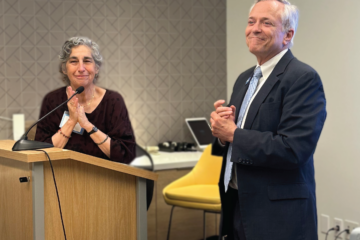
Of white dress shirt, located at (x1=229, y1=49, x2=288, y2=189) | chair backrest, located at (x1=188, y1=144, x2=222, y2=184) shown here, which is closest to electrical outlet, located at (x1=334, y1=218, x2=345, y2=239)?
chair backrest, located at (x1=188, y1=144, x2=222, y2=184)

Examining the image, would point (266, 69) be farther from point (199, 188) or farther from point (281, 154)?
point (199, 188)

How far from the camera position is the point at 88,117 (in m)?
2.34

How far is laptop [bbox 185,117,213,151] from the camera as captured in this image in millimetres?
4324

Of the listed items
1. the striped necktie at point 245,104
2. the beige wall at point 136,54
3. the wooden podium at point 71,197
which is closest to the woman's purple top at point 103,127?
the wooden podium at point 71,197

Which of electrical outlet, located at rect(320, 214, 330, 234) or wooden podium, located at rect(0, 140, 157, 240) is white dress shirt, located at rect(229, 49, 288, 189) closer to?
wooden podium, located at rect(0, 140, 157, 240)

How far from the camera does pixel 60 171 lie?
181 centimetres

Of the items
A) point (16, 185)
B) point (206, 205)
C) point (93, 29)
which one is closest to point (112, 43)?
point (93, 29)

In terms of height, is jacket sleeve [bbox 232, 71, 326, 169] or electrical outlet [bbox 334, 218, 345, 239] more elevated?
jacket sleeve [bbox 232, 71, 326, 169]

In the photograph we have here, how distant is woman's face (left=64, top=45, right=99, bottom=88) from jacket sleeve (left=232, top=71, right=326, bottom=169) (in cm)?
93

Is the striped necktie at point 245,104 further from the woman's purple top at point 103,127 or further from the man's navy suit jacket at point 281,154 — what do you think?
the woman's purple top at point 103,127

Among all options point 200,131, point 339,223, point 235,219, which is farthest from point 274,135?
point 200,131

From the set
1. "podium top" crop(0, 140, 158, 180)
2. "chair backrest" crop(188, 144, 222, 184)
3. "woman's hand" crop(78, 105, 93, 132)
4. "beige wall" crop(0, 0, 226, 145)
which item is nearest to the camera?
"podium top" crop(0, 140, 158, 180)

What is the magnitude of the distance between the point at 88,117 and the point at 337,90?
1.70m

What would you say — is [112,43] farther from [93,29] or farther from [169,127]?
[169,127]
